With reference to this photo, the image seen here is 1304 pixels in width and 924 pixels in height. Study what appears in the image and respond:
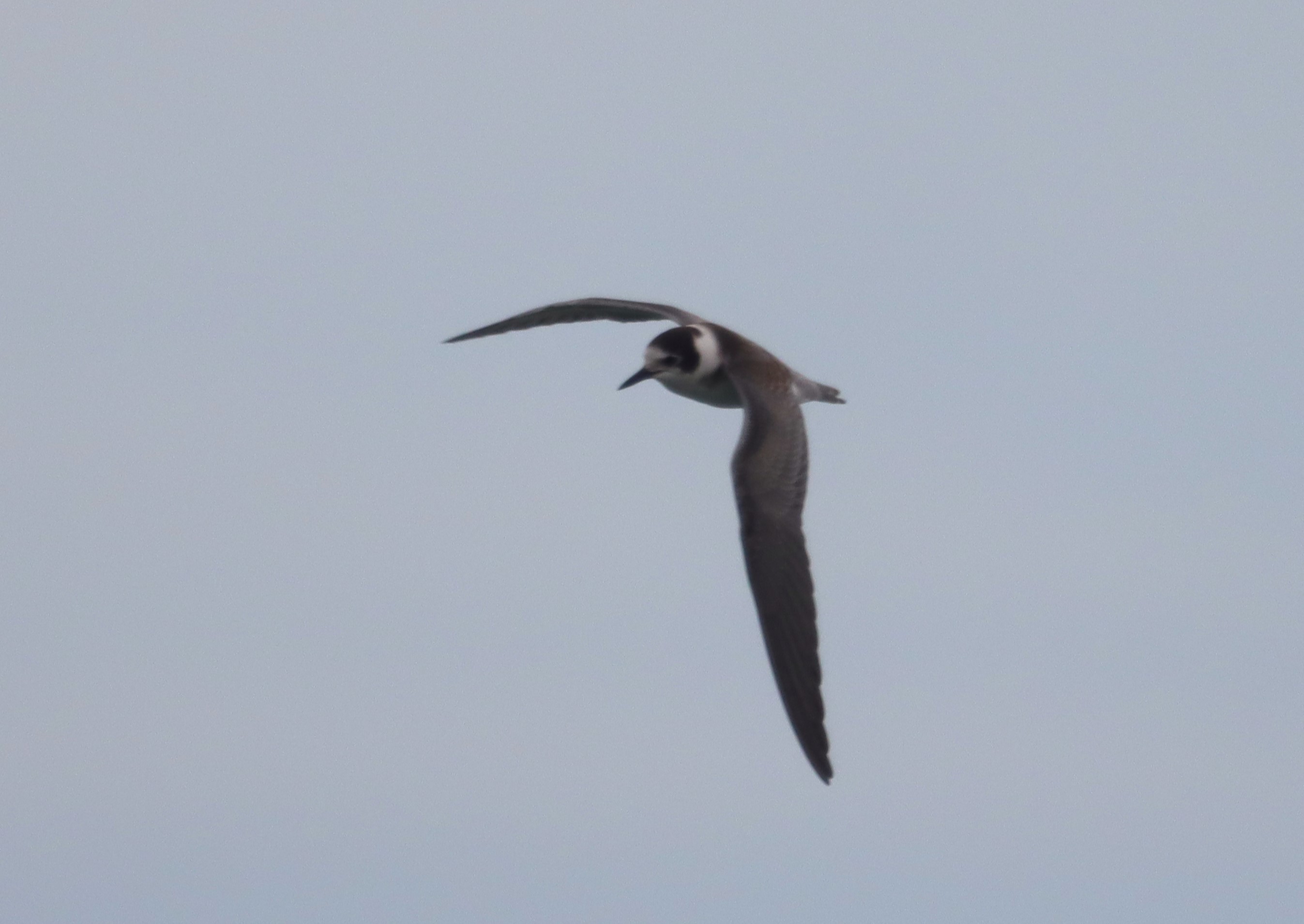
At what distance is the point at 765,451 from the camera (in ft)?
67.9

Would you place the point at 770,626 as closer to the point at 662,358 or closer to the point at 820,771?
the point at 820,771

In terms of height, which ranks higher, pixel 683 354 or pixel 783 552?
pixel 683 354

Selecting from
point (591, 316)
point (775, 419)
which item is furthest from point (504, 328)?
point (775, 419)

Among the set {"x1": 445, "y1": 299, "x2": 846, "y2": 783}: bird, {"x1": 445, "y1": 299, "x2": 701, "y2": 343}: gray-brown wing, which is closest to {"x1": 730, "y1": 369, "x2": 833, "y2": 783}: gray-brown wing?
{"x1": 445, "y1": 299, "x2": 846, "y2": 783}: bird

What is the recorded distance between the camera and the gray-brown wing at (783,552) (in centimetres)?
1864

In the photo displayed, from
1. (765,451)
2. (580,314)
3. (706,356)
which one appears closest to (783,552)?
(765,451)

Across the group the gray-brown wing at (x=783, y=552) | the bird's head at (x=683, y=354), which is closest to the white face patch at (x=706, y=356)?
the bird's head at (x=683, y=354)

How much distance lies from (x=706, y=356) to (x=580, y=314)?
3.02 metres

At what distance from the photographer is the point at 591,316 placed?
25.5 metres

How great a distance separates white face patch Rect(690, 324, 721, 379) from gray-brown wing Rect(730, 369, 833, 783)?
0.92 metres

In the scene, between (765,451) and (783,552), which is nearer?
(783,552)

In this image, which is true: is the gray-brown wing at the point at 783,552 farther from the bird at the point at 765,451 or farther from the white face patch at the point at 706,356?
the white face patch at the point at 706,356

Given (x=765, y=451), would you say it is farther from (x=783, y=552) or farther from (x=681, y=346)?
(x=681, y=346)

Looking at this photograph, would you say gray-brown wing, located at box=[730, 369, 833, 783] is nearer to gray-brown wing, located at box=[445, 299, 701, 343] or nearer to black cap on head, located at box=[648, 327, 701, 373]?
black cap on head, located at box=[648, 327, 701, 373]
